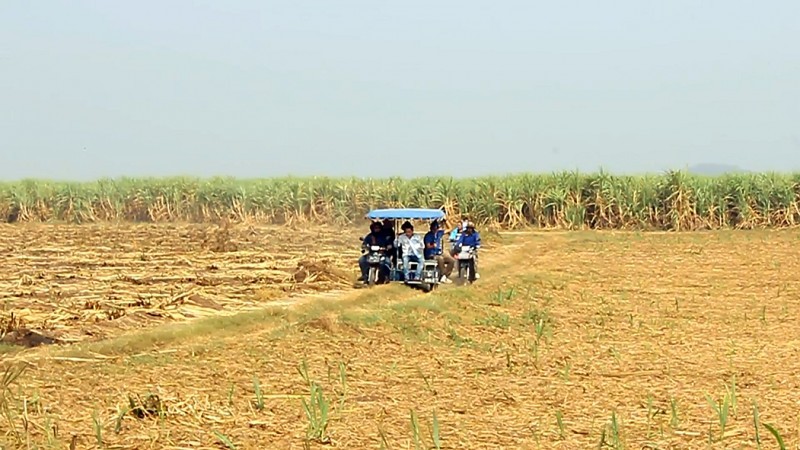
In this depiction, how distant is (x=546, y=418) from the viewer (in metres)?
7.97

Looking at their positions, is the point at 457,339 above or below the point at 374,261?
below

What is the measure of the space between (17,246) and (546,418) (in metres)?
22.5

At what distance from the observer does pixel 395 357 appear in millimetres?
10844

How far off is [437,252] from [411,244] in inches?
34.9

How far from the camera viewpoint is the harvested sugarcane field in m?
7.54

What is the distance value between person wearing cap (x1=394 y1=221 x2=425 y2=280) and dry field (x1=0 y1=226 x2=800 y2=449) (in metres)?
0.59

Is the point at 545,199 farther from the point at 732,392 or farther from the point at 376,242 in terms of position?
the point at 732,392

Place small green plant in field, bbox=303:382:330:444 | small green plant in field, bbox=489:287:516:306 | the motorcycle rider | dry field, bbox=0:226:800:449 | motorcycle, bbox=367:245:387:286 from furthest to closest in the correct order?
the motorcycle rider
motorcycle, bbox=367:245:387:286
small green plant in field, bbox=489:287:516:306
dry field, bbox=0:226:800:449
small green plant in field, bbox=303:382:330:444

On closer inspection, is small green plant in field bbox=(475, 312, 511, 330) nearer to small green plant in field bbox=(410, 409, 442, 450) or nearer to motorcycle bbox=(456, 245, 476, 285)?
motorcycle bbox=(456, 245, 476, 285)

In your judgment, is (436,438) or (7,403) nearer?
(436,438)

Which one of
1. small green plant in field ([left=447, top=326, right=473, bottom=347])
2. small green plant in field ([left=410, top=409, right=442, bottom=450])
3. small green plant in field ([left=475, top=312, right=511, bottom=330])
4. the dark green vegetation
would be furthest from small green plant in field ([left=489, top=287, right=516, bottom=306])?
the dark green vegetation

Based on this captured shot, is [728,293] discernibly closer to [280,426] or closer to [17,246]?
[280,426]

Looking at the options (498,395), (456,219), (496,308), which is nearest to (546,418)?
(498,395)

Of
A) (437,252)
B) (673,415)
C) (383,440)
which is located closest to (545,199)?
(437,252)
